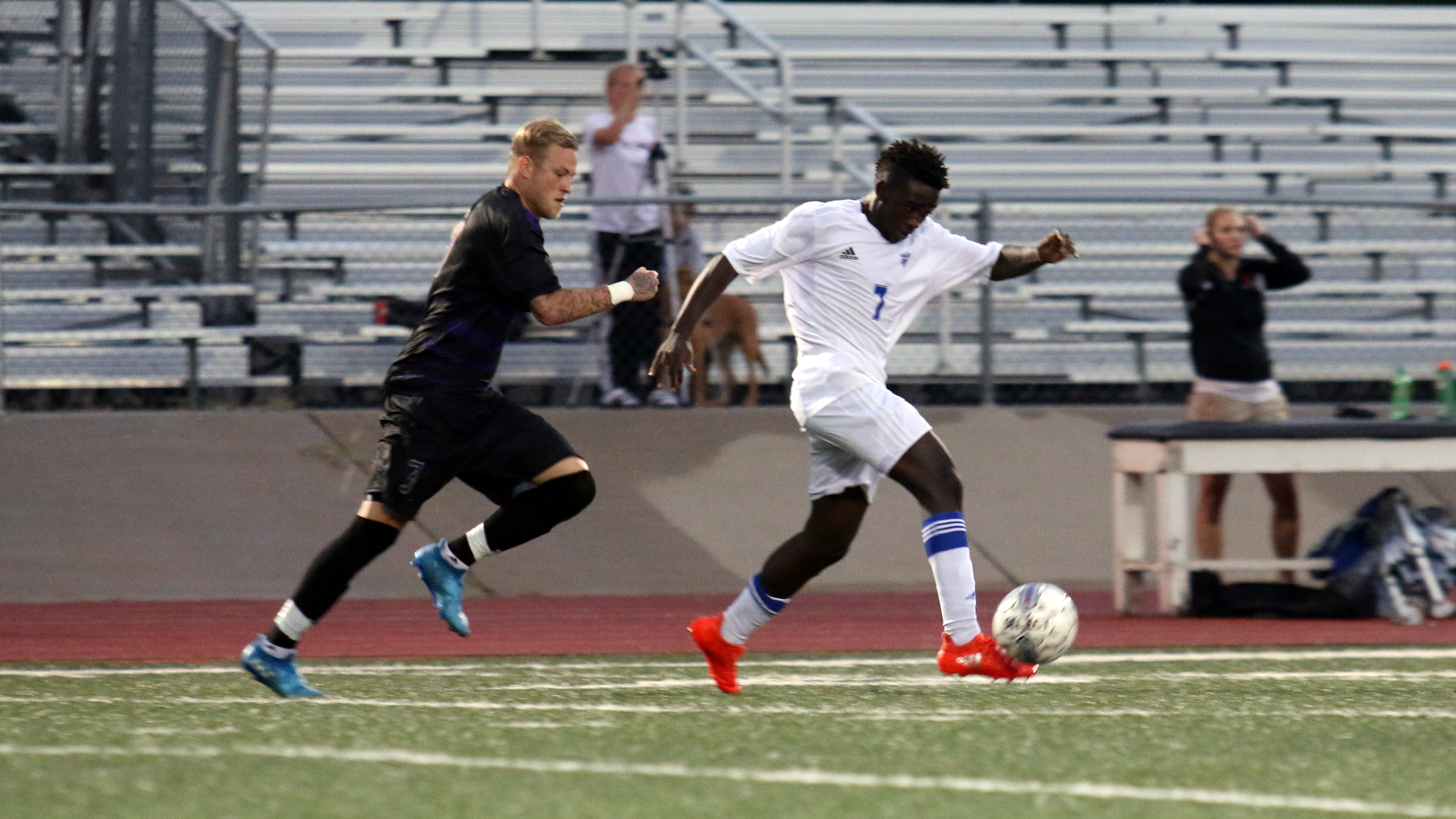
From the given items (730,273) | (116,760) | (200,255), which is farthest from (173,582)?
(116,760)

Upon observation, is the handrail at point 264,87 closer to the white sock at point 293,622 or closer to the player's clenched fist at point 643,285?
the player's clenched fist at point 643,285

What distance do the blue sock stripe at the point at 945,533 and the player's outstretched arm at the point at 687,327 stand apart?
947mm

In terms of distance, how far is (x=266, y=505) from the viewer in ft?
35.2

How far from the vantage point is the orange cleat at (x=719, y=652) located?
20.8 feet

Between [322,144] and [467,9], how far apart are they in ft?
8.86

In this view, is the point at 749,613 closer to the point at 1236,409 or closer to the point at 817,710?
the point at 817,710

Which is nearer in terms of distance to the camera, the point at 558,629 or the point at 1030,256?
the point at 1030,256

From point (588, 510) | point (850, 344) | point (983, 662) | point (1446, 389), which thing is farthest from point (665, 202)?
point (983, 662)

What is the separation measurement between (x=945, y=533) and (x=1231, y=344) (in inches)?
190

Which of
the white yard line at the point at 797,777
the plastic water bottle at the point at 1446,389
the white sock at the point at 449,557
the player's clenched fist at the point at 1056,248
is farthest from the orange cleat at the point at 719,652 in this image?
the plastic water bottle at the point at 1446,389

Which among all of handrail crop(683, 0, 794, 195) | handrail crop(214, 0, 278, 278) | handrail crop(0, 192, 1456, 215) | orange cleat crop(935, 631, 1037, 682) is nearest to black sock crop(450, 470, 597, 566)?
orange cleat crop(935, 631, 1037, 682)

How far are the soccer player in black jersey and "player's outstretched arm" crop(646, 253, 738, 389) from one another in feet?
0.86

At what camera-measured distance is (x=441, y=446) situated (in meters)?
6.11

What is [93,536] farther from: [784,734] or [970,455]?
[784,734]
